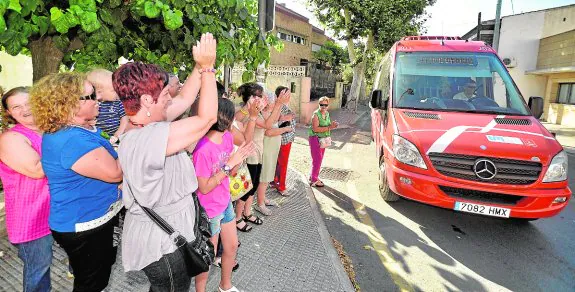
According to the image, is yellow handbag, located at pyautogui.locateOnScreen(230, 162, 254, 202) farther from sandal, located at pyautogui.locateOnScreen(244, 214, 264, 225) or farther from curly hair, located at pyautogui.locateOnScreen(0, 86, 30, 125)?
curly hair, located at pyautogui.locateOnScreen(0, 86, 30, 125)

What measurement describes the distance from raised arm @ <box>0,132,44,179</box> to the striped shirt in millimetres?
843

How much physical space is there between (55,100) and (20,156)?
0.50 m

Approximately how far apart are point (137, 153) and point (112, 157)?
0.48 meters

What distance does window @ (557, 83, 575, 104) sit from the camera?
17141 mm

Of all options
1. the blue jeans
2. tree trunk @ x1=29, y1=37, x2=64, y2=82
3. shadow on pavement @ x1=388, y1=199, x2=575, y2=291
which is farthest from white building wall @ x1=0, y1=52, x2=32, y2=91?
shadow on pavement @ x1=388, y1=199, x2=575, y2=291

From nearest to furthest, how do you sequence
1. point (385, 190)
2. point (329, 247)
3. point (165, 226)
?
point (165, 226), point (329, 247), point (385, 190)

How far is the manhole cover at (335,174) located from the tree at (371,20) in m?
11.9

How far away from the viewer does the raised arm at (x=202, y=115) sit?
1586mm

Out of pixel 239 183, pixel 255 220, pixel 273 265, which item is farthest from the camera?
pixel 255 220

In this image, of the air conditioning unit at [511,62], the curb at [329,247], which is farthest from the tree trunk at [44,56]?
the air conditioning unit at [511,62]

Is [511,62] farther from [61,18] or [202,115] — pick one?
[61,18]

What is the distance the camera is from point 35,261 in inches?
86.4

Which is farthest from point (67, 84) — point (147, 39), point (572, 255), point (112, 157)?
point (572, 255)

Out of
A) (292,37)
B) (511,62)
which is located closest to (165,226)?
(511,62)
